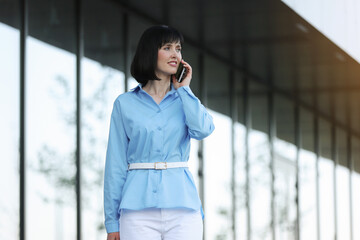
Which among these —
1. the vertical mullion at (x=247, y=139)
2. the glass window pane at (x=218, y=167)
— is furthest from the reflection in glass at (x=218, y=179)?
the vertical mullion at (x=247, y=139)

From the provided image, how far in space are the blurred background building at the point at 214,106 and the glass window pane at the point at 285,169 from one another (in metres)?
0.04

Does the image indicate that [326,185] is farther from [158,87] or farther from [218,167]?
[158,87]

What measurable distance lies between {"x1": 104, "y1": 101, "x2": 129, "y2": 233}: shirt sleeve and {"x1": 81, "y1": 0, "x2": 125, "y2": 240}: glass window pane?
15.6 ft

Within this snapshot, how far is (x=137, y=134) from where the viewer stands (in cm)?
364

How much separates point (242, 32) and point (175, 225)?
831 centimetres

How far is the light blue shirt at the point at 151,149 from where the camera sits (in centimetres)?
355

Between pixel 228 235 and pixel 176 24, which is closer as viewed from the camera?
pixel 176 24

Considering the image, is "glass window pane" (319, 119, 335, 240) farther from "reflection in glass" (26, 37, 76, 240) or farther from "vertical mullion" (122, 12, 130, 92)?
"reflection in glass" (26, 37, 76, 240)

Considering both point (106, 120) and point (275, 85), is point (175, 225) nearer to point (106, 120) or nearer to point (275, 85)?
point (106, 120)

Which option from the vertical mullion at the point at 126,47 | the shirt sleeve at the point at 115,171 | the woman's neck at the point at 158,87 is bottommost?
the shirt sleeve at the point at 115,171

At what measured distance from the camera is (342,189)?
2039 centimetres

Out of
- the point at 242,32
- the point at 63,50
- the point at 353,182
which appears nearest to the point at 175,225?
the point at 63,50

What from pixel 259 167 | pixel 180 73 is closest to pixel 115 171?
pixel 180 73

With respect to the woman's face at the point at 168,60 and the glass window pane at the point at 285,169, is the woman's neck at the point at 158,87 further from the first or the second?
the glass window pane at the point at 285,169
